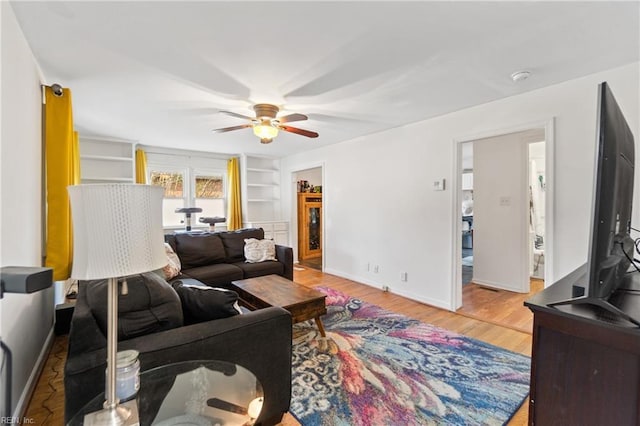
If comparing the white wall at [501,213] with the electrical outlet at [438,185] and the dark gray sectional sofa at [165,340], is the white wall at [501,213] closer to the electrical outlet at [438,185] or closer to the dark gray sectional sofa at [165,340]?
the electrical outlet at [438,185]

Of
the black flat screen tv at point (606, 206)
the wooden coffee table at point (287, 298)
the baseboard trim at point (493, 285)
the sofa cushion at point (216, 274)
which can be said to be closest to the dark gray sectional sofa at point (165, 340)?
the wooden coffee table at point (287, 298)

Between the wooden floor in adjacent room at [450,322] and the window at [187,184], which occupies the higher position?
Result: the window at [187,184]

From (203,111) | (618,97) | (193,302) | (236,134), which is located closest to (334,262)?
(236,134)

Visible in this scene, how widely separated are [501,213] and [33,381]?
5.30 meters

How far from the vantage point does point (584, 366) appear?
977 millimetres

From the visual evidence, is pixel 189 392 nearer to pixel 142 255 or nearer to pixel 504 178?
pixel 142 255

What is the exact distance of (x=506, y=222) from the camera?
4152mm

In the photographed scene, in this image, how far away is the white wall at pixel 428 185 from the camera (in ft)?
7.85

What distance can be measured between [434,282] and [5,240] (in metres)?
3.72

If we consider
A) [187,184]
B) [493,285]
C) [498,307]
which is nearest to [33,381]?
[187,184]

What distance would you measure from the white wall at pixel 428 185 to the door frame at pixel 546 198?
3 cm

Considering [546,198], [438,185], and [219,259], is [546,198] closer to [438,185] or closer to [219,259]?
[438,185]

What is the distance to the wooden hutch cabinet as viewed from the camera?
6.28 m

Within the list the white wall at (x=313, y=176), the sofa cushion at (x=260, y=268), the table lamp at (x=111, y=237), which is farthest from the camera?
the white wall at (x=313, y=176)
